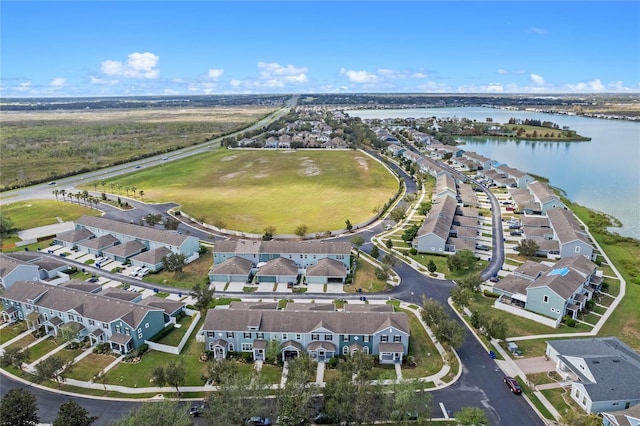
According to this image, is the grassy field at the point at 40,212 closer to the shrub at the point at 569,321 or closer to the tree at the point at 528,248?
the tree at the point at 528,248

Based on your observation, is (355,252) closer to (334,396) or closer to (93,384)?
(334,396)

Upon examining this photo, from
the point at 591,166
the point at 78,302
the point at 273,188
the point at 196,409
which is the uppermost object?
the point at 591,166

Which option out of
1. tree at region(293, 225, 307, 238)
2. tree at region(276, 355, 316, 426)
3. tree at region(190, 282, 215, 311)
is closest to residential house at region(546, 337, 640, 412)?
tree at region(276, 355, 316, 426)

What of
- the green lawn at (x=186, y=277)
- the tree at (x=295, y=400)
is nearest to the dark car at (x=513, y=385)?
the tree at (x=295, y=400)

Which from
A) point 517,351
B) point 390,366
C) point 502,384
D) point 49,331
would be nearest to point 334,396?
point 390,366

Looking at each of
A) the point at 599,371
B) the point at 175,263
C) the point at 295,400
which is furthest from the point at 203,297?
the point at 599,371

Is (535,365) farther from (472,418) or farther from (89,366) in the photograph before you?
(89,366)
